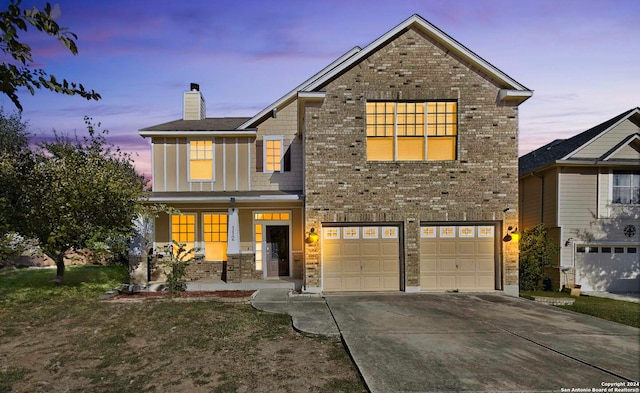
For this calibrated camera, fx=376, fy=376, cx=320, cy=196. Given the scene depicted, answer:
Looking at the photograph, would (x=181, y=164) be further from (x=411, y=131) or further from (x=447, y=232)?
(x=447, y=232)

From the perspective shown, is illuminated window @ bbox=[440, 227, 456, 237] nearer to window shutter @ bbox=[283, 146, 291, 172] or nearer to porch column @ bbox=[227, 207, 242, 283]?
window shutter @ bbox=[283, 146, 291, 172]

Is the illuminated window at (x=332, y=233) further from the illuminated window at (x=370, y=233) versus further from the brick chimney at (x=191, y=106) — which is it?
the brick chimney at (x=191, y=106)

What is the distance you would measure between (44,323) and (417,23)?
46.4 feet

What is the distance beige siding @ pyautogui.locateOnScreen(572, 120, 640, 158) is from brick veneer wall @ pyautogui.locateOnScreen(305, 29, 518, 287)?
6.16 meters

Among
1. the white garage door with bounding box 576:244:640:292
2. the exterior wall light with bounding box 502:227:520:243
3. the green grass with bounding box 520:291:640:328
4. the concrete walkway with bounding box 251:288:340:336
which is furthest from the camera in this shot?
the white garage door with bounding box 576:244:640:292

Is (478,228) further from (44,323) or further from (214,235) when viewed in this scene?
(44,323)

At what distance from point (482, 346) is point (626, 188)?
46.7ft

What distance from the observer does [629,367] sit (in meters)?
6.47

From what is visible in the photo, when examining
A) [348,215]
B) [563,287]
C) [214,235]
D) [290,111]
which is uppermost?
[290,111]

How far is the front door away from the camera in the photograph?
51.7 ft

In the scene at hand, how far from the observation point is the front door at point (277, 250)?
15.8 metres

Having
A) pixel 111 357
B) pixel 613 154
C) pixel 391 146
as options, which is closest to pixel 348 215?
pixel 391 146

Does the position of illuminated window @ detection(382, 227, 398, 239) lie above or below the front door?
above

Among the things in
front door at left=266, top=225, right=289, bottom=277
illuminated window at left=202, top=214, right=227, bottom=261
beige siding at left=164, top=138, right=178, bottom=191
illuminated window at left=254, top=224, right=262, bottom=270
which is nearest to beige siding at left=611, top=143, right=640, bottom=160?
front door at left=266, top=225, right=289, bottom=277
